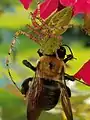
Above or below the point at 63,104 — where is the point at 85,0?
above

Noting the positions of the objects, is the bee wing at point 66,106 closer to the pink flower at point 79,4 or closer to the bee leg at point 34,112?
the bee leg at point 34,112

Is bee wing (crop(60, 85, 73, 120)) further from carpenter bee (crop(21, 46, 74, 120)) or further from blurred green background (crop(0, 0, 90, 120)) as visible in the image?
blurred green background (crop(0, 0, 90, 120))

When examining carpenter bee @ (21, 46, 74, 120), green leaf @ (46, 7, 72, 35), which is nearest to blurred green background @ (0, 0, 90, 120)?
carpenter bee @ (21, 46, 74, 120)

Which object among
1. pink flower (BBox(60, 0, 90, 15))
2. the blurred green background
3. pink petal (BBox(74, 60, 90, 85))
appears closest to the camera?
pink flower (BBox(60, 0, 90, 15))

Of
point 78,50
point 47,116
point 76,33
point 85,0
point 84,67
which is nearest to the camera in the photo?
point 85,0

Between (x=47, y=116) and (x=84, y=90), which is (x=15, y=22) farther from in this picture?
(x=47, y=116)

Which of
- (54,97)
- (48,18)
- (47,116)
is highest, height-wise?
(48,18)

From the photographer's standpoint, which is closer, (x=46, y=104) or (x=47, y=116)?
(x=46, y=104)

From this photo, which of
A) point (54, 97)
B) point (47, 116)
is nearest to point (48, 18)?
point (54, 97)
